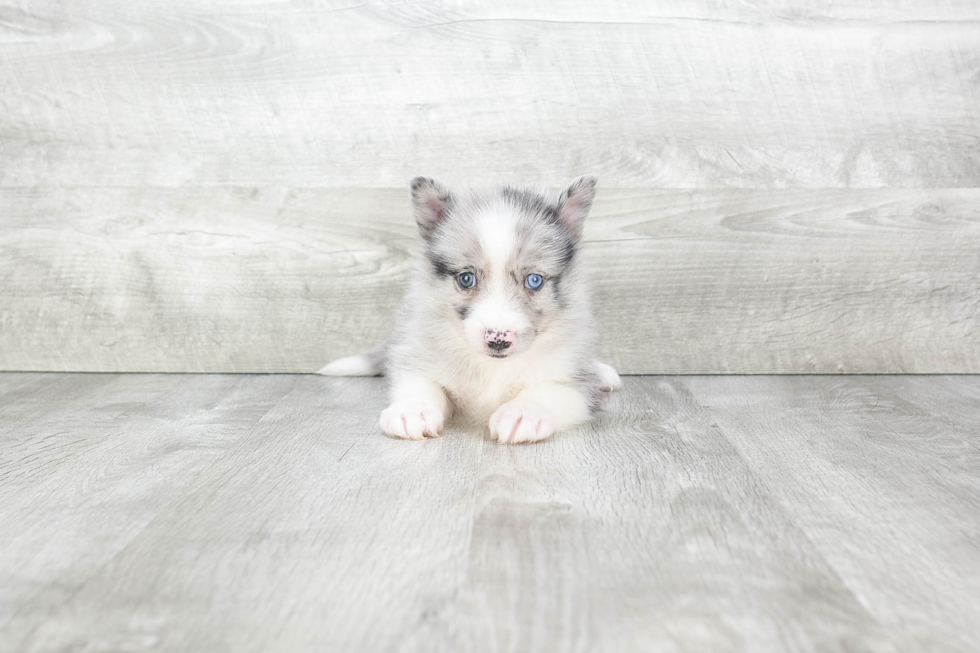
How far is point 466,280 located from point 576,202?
37 centimetres

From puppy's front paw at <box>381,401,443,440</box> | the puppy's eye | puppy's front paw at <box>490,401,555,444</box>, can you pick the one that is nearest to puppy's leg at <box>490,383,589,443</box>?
puppy's front paw at <box>490,401,555,444</box>

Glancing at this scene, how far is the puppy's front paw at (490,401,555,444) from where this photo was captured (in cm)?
191

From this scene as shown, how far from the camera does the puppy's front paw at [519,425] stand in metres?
1.91

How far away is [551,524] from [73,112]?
2301 millimetres

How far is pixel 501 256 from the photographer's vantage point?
1.98m

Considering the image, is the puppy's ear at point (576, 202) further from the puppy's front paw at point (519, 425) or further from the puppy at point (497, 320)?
the puppy's front paw at point (519, 425)

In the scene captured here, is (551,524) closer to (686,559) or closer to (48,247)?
(686,559)

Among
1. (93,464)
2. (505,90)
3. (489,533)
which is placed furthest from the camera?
(505,90)

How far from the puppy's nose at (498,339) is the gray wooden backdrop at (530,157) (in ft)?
3.28

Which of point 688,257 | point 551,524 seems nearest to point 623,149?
point 688,257

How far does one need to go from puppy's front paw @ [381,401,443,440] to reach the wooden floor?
57 mm

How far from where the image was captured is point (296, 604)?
1117 millimetres

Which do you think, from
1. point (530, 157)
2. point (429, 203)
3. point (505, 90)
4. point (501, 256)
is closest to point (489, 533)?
point (501, 256)

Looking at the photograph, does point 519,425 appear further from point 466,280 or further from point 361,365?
point 361,365
